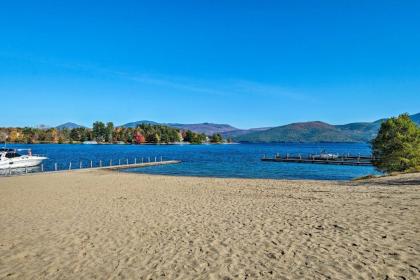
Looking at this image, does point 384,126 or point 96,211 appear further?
point 384,126

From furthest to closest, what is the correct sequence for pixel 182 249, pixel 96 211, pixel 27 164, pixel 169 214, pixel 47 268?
pixel 27 164
pixel 96 211
pixel 169 214
pixel 182 249
pixel 47 268

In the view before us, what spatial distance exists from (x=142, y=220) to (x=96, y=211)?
3204mm

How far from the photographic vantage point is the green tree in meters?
36.3

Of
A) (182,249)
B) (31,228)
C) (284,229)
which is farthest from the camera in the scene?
(31,228)

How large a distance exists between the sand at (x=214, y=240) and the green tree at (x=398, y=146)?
2349cm

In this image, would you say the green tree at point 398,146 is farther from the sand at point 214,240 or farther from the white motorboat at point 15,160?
the white motorboat at point 15,160

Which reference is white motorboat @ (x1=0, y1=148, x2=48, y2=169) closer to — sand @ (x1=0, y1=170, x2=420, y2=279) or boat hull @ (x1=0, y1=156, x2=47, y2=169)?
boat hull @ (x1=0, y1=156, x2=47, y2=169)

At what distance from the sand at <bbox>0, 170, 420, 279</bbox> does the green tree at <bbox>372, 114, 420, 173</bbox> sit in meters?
23.5

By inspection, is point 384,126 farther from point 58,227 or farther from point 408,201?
point 58,227

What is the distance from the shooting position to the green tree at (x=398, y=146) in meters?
36.3

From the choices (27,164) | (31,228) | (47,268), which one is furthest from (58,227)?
(27,164)

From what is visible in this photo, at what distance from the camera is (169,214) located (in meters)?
13.4

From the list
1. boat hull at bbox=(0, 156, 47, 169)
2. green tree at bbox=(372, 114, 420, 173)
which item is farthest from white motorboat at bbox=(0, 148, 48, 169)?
green tree at bbox=(372, 114, 420, 173)

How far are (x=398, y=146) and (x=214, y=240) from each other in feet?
116
